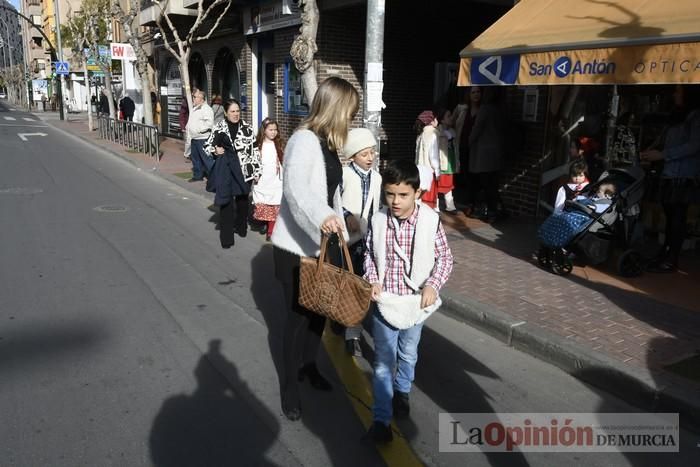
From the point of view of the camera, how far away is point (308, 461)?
3.15 metres

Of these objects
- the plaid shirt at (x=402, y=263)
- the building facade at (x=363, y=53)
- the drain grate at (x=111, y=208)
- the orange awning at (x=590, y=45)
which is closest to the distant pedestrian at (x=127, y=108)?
the building facade at (x=363, y=53)

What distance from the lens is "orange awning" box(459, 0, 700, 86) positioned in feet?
17.0

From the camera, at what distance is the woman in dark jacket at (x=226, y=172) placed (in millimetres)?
7590

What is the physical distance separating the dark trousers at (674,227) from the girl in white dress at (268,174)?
4.53 metres

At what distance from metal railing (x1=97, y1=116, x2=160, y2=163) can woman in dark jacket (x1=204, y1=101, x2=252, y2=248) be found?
29.7 feet

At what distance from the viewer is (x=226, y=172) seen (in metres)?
7.64

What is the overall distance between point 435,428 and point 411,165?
1603 mm

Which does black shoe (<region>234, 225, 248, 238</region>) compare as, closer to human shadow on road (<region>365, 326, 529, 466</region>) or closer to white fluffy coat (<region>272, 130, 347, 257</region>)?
human shadow on road (<region>365, 326, 529, 466</region>)

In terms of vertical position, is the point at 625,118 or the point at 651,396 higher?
the point at 625,118

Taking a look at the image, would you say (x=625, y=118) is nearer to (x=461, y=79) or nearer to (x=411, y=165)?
(x=461, y=79)

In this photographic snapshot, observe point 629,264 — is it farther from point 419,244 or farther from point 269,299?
point 419,244

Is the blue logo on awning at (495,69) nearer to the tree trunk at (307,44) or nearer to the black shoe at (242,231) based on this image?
the tree trunk at (307,44)

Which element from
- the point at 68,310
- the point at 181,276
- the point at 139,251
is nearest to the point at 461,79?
the point at 181,276

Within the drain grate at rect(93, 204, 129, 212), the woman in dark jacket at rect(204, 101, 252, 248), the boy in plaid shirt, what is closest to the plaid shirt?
the boy in plaid shirt
